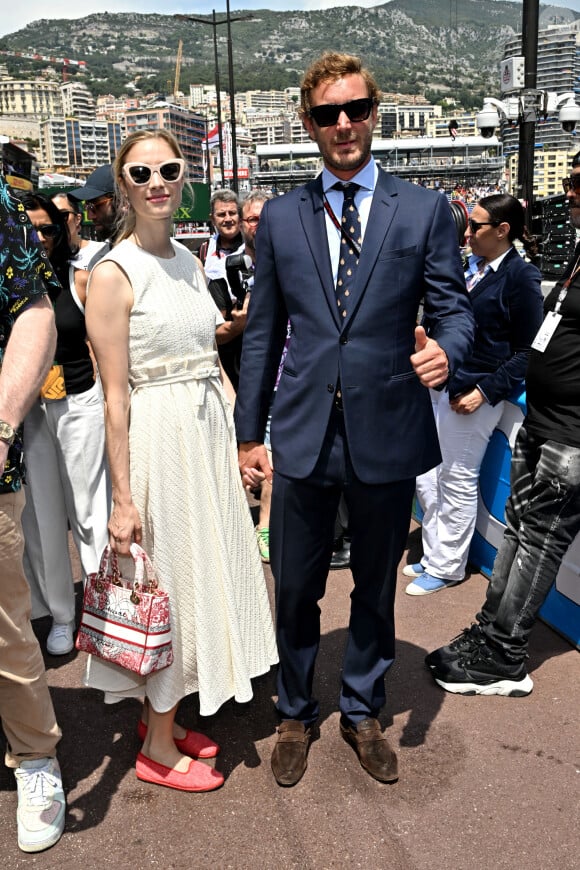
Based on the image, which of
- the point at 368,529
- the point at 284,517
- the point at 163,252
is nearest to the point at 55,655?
the point at 284,517

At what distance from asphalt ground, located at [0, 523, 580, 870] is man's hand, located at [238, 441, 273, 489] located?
106 cm

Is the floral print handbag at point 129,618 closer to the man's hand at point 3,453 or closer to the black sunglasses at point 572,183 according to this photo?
the man's hand at point 3,453

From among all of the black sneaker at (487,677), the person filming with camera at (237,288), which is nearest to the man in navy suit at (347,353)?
the black sneaker at (487,677)

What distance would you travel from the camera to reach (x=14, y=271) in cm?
211

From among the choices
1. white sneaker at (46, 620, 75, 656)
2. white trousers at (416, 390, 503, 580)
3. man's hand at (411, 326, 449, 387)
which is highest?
man's hand at (411, 326, 449, 387)

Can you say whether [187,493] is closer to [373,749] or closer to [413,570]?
[373,749]

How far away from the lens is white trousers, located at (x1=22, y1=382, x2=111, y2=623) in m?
3.49

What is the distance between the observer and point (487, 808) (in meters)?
2.39

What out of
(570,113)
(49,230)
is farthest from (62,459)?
(570,113)

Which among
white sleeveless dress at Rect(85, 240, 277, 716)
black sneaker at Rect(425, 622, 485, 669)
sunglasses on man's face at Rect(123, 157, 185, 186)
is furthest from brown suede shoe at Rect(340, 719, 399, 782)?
sunglasses on man's face at Rect(123, 157, 185, 186)

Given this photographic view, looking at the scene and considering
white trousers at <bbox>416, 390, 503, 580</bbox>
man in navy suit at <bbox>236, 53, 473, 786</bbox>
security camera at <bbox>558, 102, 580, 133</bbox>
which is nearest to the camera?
man in navy suit at <bbox>236, 53, 473, 786</bbox>

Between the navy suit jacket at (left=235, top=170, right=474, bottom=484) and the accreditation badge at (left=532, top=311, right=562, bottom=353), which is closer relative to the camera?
the navy suit jacket at (left=235, top=170, right=474, bottom=484)

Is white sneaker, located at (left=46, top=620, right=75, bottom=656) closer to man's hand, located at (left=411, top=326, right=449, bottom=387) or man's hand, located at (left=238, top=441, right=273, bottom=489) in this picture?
man's hand, located at (left=238, top=441, right=273, bottom=489)

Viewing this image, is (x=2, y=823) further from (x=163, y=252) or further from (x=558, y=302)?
(x=558, y=302)
